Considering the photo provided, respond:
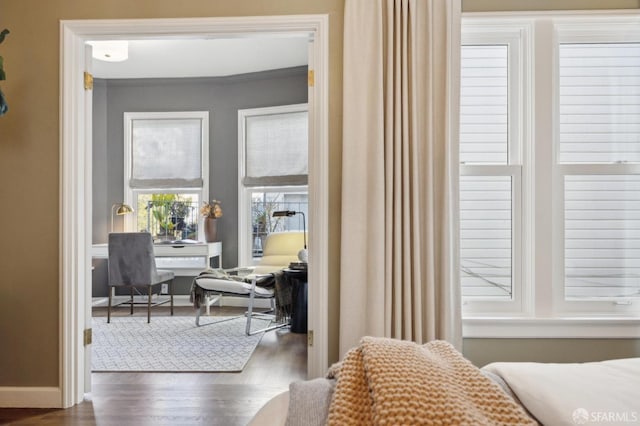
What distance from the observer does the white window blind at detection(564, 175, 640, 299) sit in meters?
2.42

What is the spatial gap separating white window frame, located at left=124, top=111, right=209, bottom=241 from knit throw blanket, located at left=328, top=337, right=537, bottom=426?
188 inches

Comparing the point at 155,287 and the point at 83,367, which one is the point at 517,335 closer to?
the point at 83,367

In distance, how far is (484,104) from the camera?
8.05 feet

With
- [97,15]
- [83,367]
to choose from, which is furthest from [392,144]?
[83,367]

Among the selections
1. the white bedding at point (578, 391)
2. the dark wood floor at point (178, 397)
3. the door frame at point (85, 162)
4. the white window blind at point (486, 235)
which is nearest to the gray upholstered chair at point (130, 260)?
the dark wood floor at point (178, 397)

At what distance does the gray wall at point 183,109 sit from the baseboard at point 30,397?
3.01 metres

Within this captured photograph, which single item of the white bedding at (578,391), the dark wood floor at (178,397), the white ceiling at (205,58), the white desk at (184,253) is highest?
the white ceiling at (205,58)

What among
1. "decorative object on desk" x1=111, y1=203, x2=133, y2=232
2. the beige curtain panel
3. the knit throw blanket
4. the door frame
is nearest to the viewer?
the knit throw blanket

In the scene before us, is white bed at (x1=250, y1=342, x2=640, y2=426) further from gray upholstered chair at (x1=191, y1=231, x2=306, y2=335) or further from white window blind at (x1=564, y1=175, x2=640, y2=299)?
gray upholstered chair at (x1=191, y1=231, x2=306, y2=335)

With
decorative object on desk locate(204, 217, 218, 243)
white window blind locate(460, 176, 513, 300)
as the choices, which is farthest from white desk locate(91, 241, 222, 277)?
white window blind locate(460, 176, 513, 300)

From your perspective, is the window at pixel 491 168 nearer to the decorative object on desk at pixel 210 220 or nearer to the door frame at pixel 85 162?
the door frame at pixel 85 162

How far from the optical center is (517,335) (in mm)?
2332

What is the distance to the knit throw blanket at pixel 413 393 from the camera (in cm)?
74

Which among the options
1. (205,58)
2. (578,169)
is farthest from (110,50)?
(578,169)
